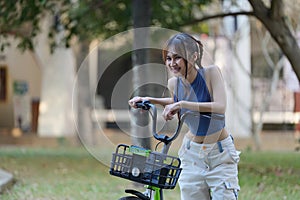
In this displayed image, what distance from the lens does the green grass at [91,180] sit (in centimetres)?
841

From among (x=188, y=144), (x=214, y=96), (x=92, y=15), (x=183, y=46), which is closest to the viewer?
(x=183, y=46)

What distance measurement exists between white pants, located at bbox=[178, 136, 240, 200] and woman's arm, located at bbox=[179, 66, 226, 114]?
334 mm

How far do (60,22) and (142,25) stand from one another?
20.1 feet

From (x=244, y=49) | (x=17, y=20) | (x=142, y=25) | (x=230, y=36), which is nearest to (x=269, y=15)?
(x=142, y=25)

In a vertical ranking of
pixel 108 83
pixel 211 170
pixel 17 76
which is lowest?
pixel 211 170

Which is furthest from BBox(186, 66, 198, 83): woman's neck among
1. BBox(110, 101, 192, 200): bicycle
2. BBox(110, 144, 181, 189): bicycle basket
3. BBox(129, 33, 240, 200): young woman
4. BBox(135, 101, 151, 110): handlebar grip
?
BBox(110, 144, 181, 189): bicycle basket

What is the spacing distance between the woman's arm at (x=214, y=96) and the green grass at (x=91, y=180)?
3.77 meters

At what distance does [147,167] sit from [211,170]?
80 cm

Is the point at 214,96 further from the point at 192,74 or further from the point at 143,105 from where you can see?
the point at 143,105

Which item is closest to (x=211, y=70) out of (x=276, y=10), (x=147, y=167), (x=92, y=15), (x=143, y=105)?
(x=143, y=105)

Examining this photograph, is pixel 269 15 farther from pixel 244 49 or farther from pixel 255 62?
pixel 255 62

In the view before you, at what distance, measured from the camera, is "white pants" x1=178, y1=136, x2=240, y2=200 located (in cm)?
461

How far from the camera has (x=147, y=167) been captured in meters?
3.97

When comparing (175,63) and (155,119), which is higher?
(175,63)
